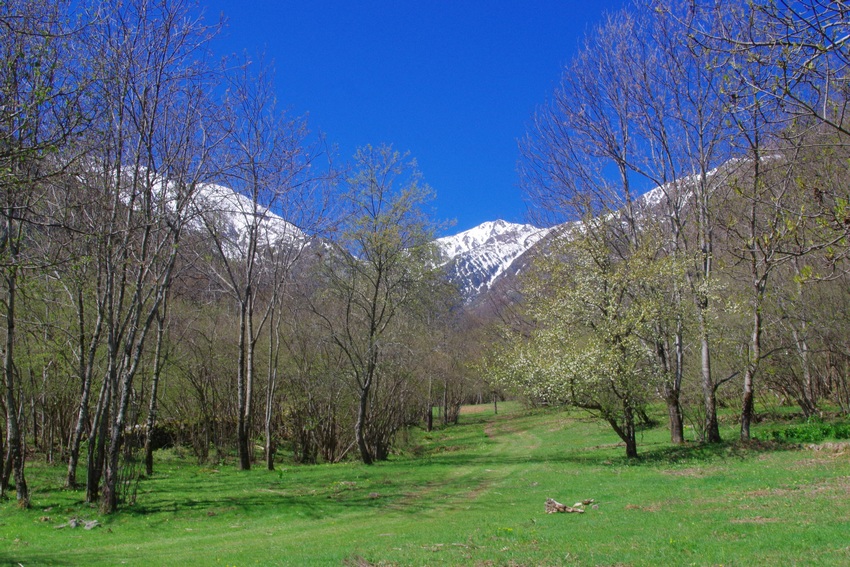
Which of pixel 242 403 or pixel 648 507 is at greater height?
pixel 242 403

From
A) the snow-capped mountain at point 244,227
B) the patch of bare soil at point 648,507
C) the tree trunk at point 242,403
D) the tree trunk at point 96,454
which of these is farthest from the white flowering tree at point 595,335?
the tree trunk at point 96,454

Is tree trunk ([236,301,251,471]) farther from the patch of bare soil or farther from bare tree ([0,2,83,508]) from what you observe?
the patch of bare soil

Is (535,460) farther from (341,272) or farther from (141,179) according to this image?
(141,179)

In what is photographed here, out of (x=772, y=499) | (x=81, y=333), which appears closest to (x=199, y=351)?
(x=81, y=333)

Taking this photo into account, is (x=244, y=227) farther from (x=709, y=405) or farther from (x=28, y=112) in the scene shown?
(x=709, y=405)

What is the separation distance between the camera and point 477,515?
11.9 m

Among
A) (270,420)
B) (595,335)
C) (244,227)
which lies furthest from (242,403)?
(595,335)

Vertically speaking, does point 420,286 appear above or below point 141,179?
below

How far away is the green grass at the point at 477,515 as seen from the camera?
7883 mm

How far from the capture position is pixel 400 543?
9273 millimetres

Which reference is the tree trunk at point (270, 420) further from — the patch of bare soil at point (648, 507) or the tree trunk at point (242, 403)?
the patch of bare soil at point (648, 507)

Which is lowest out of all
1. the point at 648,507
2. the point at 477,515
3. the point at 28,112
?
the point at 477,515

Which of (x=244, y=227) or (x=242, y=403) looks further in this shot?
(x=244, y=227)

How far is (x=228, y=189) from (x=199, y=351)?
789 cm
